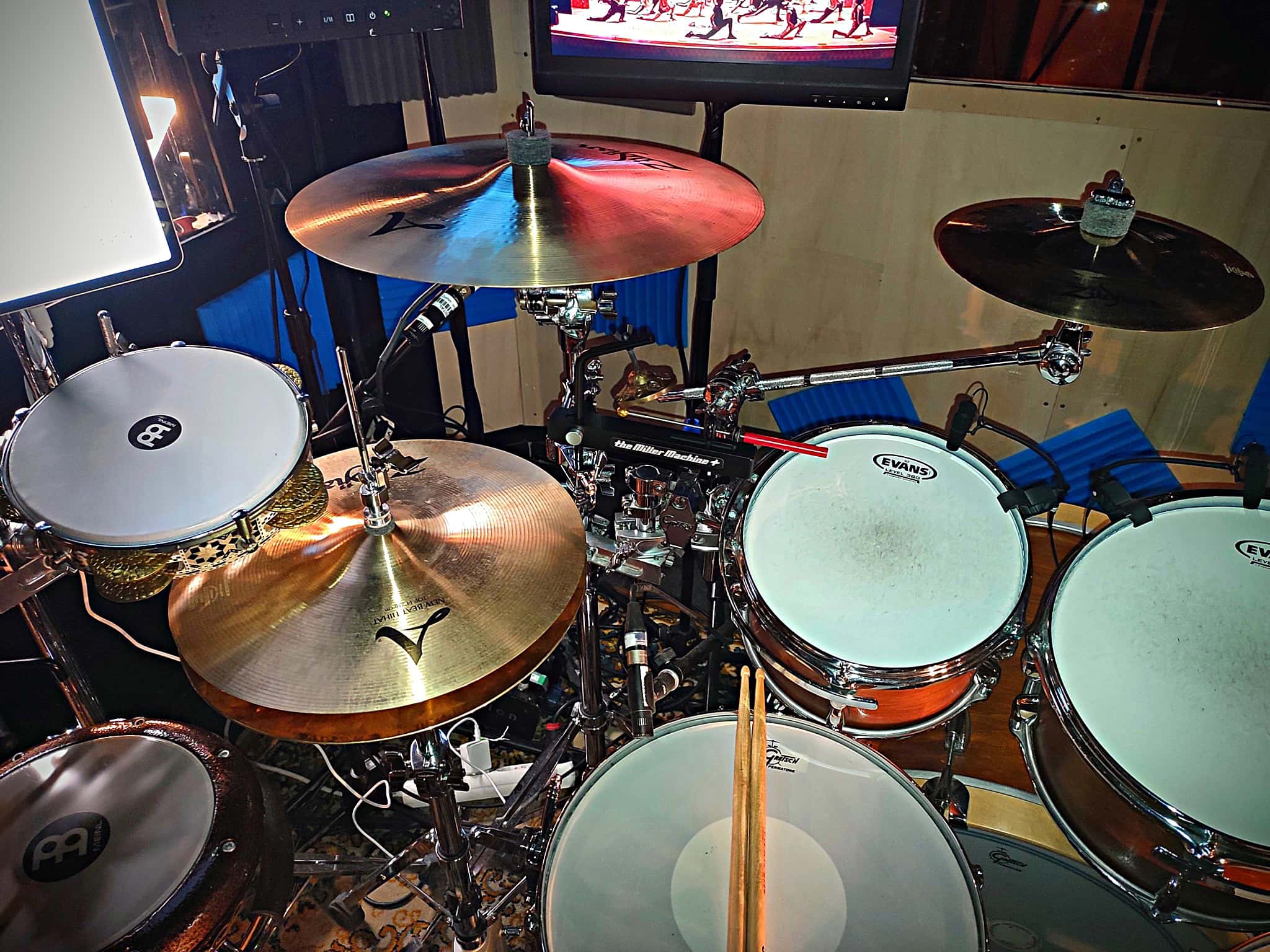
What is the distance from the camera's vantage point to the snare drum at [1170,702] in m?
1.00

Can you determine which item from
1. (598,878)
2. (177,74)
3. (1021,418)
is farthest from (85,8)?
(1021,418)

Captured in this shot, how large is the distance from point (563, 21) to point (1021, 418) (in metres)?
1.38

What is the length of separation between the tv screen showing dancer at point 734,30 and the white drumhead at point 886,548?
2.31 ft

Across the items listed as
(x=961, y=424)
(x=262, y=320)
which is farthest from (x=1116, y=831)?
(x=262, y=320)

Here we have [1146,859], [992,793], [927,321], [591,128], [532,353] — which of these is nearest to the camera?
[1146,859]

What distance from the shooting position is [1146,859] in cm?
110

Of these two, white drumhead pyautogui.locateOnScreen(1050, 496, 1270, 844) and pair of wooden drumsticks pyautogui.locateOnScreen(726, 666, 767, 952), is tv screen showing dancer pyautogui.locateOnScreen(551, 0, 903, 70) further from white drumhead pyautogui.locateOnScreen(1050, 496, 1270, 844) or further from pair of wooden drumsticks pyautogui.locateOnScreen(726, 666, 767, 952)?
pair of wooden drumsticks pyautogui.locateOnScreen(726, 666, 767, 952)

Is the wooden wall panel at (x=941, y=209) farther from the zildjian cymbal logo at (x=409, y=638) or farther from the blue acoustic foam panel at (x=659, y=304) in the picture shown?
the zildjian cymbal logo at (x=409, y=638)

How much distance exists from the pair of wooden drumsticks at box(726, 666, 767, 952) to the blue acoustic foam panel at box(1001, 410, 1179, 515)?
1212mm

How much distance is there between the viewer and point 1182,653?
107 cm

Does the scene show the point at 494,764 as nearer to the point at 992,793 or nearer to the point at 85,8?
the point at 992,793

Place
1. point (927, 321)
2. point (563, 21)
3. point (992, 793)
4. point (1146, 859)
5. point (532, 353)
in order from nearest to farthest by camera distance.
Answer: point (1146, 859) < point (992, 793) < point (563, 21) < point (927, 321) < point (532, 353)

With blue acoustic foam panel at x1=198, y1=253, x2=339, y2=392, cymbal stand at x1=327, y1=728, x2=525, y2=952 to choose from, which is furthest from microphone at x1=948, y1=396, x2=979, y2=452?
blue acoustic foam panel at x1=198, y1=253, x2=339, y2=392

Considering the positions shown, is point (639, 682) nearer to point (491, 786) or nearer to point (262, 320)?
point (491, 786)
